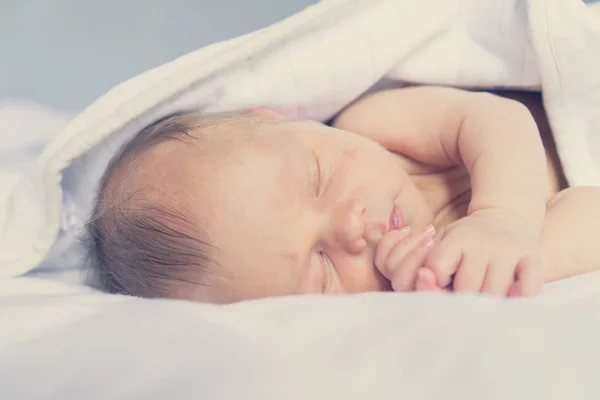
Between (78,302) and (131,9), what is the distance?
926 millimetres

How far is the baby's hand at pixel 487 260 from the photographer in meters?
0.57

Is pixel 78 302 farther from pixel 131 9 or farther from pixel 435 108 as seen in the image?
pixel 131 9

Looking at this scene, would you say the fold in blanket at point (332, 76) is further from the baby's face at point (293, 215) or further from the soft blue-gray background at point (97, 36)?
the soft blue-gray background at point (97, 36)

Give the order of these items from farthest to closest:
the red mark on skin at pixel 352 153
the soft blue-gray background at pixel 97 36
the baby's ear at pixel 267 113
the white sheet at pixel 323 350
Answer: the soft blue-gray background at pixel 97 36, the baby's ear at pixel 267 113, the red mark on skin at pixel 352 153, the white sheet at pixel 323 350

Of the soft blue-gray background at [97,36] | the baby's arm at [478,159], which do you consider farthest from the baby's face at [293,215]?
the soft blue-gray background at [97,36]

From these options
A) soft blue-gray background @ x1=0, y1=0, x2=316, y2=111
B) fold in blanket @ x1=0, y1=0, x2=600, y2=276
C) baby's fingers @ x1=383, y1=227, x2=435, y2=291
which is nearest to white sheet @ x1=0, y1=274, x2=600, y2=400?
baby's fingers @ x1=383, y1=227, x2=435, y2=291

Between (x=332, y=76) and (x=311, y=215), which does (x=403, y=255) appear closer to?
(x=311, y=215)

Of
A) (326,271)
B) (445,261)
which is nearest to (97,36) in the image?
(326,271)

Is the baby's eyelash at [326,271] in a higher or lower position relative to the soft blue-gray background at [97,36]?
lower

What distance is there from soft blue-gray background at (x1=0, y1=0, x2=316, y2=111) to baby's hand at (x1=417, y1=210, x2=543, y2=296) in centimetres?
89

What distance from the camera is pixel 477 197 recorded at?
0.76 m

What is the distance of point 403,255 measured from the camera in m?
0.66

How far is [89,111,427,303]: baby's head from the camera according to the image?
2.30 ft

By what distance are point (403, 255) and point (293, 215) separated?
14 cm
